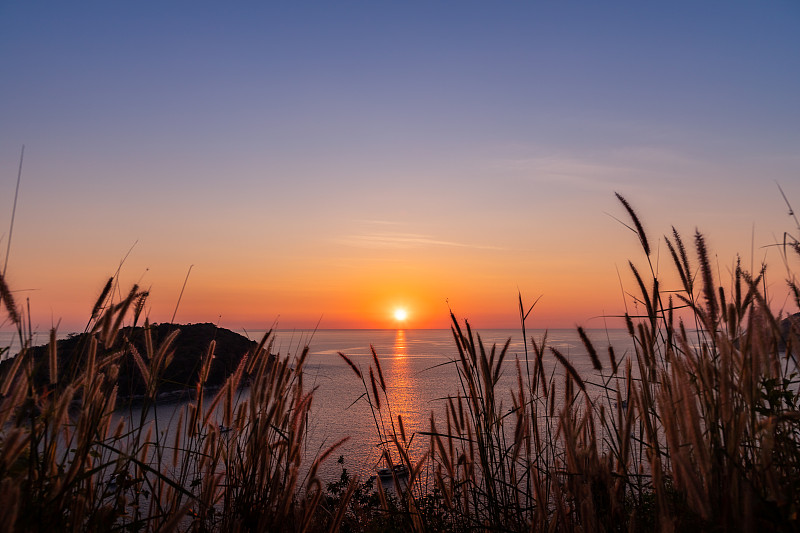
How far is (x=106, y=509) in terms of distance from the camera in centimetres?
236

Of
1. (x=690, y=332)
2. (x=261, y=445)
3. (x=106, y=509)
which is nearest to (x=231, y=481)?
(x=261, y=445)

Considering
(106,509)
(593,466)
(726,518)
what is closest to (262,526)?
(106,509)

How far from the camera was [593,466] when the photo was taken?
8.29ft

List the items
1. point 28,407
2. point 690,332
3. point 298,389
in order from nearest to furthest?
point 28,407
point 690,332
point 298,389

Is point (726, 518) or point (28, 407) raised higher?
point (28, 407)

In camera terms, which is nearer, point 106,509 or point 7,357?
point 106,509

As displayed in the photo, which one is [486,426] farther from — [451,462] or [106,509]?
[106,509]

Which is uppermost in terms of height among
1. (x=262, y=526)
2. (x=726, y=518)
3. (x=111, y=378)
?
(x=111, y=378)

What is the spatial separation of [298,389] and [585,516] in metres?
1.91

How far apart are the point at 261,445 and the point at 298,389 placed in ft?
1.74

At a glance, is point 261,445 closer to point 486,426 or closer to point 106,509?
point 106,509

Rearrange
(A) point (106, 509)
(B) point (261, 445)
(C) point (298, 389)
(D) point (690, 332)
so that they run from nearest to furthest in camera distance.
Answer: (A) point (106, 509), (B) point (261, 445), (D) point (690, 332), (C) point (298, 389)

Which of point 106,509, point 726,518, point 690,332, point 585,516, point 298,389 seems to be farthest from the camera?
point 298,389

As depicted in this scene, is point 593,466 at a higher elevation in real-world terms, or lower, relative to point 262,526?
higher
